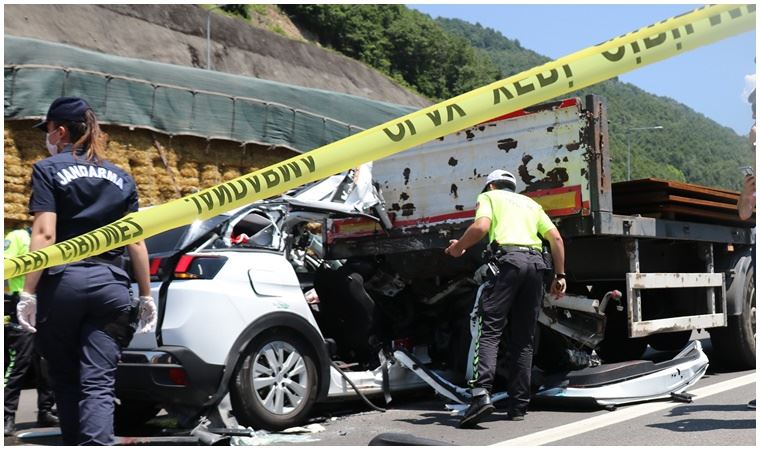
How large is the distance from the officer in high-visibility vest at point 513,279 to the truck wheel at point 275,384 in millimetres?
1160

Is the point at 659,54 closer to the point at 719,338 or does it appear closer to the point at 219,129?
the point at 719,338

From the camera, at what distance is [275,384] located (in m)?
5.94

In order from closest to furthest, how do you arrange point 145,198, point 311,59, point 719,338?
point 719,338
point 145,198
point 311,59

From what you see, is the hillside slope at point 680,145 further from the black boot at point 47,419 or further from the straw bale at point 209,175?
the black boot at point 47,419

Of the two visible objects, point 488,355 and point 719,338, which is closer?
point 488,355

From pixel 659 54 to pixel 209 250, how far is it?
11.7 feet

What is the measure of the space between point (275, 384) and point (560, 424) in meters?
1.93

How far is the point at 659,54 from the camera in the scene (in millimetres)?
3189

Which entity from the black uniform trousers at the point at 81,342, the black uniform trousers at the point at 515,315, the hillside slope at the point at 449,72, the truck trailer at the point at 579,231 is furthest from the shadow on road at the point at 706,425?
the hillside slope at the point at 449,72

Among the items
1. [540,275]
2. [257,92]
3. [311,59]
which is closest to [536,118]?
[540,275]

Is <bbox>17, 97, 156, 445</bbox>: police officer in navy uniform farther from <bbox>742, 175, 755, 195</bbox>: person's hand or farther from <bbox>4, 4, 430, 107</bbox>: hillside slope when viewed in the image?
<bbox>4, 4, 430, 107</bbox>: hillside slope

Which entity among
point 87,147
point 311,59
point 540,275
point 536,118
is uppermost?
point 311,59

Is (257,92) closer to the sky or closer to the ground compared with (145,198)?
→ closer to the sky

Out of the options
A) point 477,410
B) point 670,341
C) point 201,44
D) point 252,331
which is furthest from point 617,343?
point 201,44
